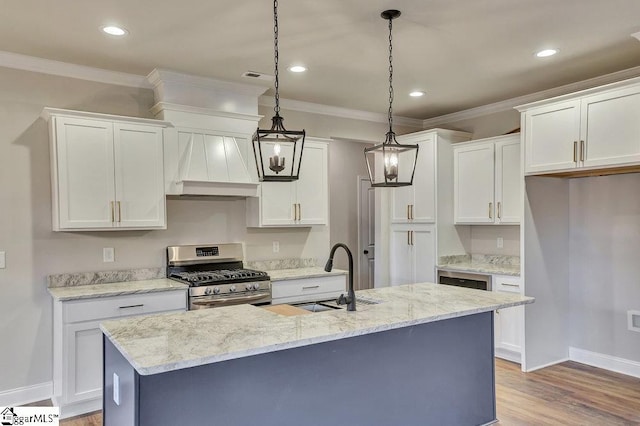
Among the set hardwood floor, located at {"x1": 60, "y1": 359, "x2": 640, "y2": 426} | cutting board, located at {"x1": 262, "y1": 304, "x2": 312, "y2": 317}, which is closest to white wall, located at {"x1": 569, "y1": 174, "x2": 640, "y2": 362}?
hardwood floor, located at {"x1": 60, "y1": 359, "x2": 640, "y2": 426}

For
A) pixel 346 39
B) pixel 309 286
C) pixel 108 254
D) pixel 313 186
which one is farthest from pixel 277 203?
pixel 346 39

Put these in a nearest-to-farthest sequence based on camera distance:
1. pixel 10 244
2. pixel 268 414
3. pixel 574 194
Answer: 1. pixel 268 414
2. pixel 10 244
3. pixel 574 194

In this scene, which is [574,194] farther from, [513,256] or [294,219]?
[294,219]

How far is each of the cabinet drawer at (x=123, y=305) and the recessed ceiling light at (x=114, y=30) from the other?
1851mm

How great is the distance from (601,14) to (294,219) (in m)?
2.99

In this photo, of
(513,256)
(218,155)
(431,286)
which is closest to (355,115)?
(218,155)

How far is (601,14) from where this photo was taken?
115 inches

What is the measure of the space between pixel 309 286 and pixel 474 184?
82.5 inches

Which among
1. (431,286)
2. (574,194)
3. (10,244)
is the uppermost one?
(574,194)

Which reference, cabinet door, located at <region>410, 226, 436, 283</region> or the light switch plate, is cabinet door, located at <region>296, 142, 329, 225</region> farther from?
the light switch plate

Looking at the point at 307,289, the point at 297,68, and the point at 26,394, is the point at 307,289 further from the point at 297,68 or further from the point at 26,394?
the point at 26,394

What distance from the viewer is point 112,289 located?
11.6 ft

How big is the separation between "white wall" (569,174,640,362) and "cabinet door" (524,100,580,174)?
0.65 meters

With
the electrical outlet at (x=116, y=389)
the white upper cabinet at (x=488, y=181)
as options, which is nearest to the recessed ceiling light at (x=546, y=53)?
the white upper cabinet at (x=488, y=181)
